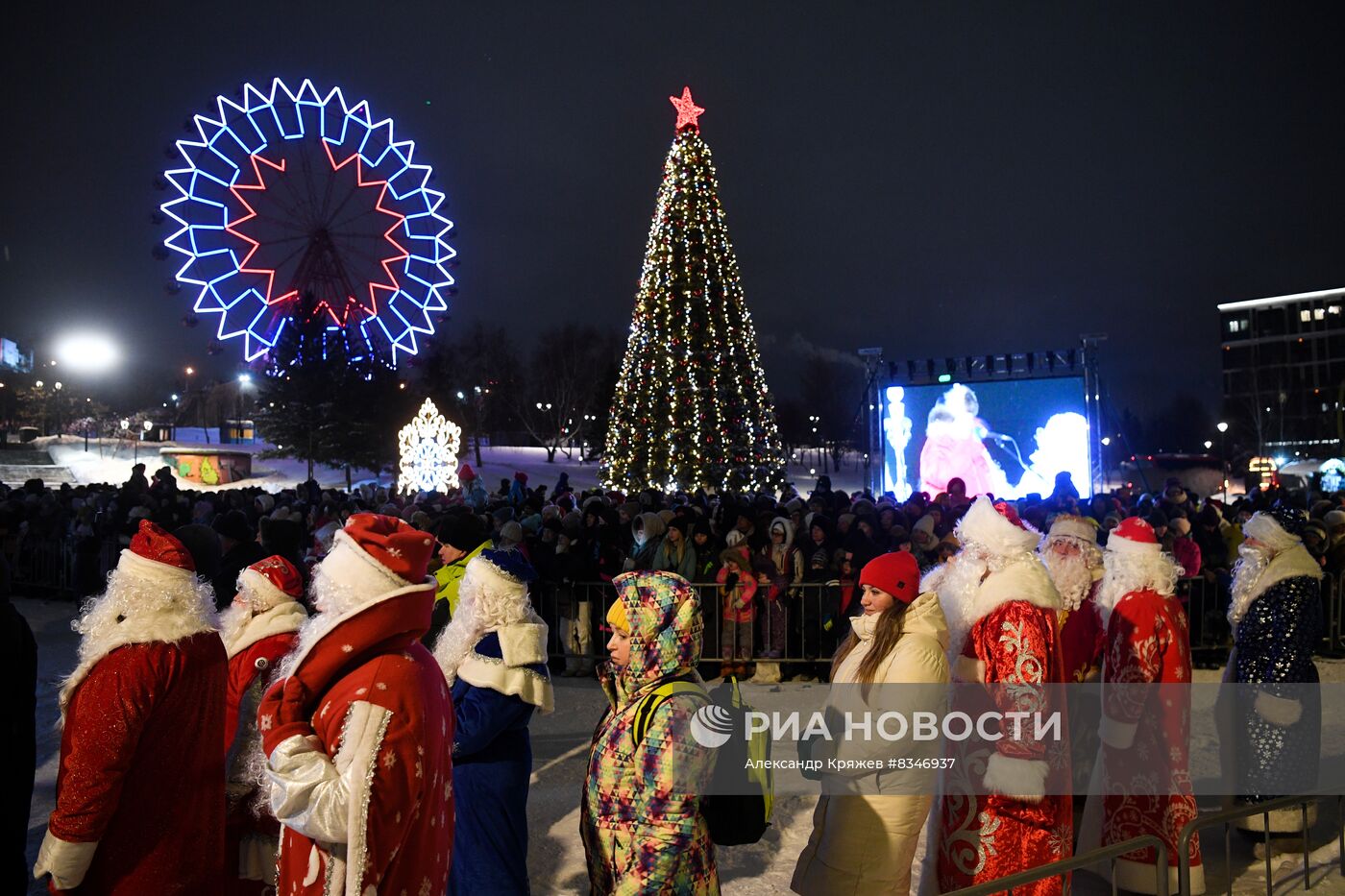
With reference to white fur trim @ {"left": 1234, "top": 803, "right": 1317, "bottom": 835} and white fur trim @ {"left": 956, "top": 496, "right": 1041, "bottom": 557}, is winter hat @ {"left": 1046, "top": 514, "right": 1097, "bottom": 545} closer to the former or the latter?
white fur trim @ {"left": 956, "top": 496, "right": 1041, "bottom": 557}

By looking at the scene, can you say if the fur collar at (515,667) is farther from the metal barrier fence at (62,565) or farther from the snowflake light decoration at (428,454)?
the snowflake light decoration at (428,454)

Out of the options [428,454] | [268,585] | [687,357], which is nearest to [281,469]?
[428,454]

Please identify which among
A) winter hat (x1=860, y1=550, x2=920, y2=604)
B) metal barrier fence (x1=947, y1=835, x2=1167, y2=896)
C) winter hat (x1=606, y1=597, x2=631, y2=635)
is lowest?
metal barrier fence (x1=947, y1=835, x2=1167, y2=896)

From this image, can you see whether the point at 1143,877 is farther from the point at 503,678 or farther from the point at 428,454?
the point at 428,454

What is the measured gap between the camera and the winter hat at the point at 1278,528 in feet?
16.1

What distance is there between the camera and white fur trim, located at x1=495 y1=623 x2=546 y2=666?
11.5 feet

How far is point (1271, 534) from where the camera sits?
4.94 metres

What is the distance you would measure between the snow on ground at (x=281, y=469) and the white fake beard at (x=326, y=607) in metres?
31.5

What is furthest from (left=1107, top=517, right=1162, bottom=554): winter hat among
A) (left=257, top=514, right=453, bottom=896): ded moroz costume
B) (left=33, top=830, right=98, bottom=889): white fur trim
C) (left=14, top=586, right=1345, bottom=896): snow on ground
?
(left=33, top=830, right=98, bottom=889): white fur trim

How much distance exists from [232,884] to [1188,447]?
289 feet

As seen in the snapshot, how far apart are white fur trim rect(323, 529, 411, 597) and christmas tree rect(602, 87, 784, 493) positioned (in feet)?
66.3

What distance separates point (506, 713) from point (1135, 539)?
2.90 meters

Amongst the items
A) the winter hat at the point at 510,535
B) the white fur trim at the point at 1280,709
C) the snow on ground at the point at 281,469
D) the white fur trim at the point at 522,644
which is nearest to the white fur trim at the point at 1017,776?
the white fur trim at the point at 522,644

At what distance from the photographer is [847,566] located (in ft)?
28.6
